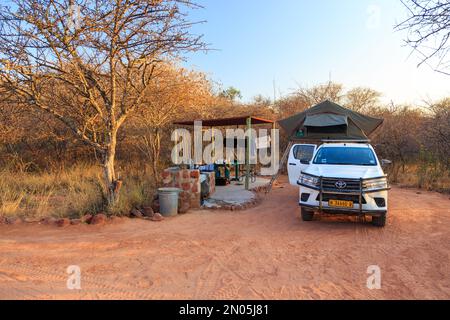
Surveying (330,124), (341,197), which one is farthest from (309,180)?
(330,124)

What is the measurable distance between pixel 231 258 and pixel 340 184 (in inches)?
116

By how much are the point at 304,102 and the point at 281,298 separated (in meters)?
18.8

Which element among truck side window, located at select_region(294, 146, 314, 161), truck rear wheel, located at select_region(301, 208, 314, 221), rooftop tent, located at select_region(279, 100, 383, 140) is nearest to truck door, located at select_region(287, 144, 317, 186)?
truck side window, located at select_region(294, 146, 314, 161)

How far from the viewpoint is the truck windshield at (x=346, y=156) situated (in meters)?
7.48

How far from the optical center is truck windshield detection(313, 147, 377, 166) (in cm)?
748

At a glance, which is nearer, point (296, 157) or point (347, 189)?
point (347, 189)

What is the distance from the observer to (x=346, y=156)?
770 cm

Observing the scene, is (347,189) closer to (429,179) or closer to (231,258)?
(231,258)

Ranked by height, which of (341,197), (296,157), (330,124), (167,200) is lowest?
(167,200)

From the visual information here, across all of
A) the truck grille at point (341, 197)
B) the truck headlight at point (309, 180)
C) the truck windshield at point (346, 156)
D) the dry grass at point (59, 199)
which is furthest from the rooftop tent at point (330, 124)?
the dry grass at point (59, 199)

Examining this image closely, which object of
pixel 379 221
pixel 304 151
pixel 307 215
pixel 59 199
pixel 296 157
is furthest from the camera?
pixel 304 151

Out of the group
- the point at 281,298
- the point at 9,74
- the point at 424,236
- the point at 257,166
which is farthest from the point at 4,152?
the point at 424,236

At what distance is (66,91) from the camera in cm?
835

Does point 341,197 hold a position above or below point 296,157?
below
